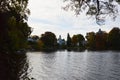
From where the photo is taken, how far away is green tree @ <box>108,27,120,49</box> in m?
146

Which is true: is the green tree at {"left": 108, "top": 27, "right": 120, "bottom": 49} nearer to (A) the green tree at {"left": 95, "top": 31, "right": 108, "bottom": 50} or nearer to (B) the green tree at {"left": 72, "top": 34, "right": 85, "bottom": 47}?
(A) the green tree at {"left": 95, "top": 31, "right": 108, "bottom": 50}

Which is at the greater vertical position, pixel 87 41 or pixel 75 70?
pixel 87 41

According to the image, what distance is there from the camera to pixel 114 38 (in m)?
147

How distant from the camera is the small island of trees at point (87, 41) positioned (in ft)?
491

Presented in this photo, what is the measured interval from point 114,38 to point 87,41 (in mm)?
33166

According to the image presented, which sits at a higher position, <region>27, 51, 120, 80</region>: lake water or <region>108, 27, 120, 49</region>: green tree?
<region>108, 27, 120, 49</region>: green tree

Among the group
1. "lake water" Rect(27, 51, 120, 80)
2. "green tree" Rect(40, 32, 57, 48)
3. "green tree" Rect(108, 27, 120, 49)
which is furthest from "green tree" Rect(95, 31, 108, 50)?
"lake water" Rect(27, 51, 120, 80)

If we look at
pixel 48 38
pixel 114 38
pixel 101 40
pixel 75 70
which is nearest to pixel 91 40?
A: pixel 101 40

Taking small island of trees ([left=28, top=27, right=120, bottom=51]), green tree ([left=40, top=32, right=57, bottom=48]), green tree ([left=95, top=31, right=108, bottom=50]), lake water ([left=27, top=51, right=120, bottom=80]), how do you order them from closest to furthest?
lake water ([left=27, top=51, right=120, bottom=80])
small island of trees ([left=28, top=27, right=120, bottom=51])
green tree ([left=95, top=31, right=108, bottom=50])
green tree ([left=40, top=32, right=57, bottom=48])

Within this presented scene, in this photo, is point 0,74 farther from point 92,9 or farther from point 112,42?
point 112,42

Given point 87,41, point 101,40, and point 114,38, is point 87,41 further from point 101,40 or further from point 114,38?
point 114,38

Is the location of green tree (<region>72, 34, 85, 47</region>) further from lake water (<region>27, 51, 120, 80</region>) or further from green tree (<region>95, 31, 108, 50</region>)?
lake water (<region>27, 51, 120, 80</region>)

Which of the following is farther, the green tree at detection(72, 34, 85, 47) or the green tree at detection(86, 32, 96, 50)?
the green tree at detection(72, 34, 85, 47)

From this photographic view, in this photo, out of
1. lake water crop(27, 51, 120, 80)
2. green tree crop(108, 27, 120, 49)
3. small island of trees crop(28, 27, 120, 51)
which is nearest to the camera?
lake water crop(27, 51, 120, 80)
